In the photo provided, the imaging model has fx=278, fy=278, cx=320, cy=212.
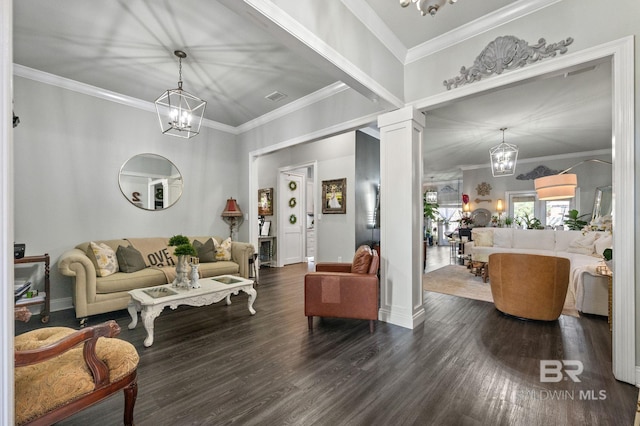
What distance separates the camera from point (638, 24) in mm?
1989

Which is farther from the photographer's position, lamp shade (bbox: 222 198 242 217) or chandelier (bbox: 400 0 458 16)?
lamp shade (bbox: 222 198 242 217)

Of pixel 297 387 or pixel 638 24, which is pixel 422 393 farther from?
pixel 638 24

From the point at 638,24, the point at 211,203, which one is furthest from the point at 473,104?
the point at 211,203

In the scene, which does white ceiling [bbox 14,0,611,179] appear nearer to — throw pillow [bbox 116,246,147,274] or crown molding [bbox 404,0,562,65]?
crown molding [bbox 404,0,562,65]

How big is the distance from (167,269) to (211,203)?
1.79 metres

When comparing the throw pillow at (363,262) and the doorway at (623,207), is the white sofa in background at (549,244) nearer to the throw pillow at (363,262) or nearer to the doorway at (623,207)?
the doorway at (623,207)

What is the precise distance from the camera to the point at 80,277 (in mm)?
3152

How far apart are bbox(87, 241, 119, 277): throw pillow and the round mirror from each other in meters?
0.95

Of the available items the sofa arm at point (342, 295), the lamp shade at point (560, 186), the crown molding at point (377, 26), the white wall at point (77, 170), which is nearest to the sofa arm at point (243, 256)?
the white wall at point (77, 170)

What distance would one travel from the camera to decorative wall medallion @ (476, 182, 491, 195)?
8.85 meters

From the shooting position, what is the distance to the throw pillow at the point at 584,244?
540 cm

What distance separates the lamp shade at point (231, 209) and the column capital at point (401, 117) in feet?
11.1

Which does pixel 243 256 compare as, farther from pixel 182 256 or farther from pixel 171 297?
pixel 171 297

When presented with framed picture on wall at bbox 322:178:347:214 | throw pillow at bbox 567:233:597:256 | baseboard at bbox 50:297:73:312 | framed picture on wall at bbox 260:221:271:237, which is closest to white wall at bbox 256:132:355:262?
framed picture on wall at bbox 322:178:347:214
